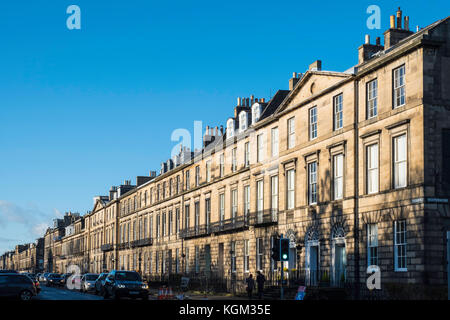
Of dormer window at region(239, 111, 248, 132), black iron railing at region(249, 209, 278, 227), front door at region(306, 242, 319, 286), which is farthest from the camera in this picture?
dormer window at region(239, 111, 248, 132)

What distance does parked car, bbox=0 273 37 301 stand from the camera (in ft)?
102

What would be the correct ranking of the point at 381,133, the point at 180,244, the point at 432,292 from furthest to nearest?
1. the point at 180,244
2. the point at 381,133
3. the point at 432,292

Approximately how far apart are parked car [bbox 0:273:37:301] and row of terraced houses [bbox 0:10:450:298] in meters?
15.4

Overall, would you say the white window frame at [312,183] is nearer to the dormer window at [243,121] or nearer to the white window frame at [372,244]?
the white window frame at [372,244]

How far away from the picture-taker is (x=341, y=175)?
36812mm

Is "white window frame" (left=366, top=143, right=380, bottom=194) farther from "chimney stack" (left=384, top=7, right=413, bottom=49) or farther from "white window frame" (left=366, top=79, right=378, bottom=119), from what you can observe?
"chimney stack" (left=384, top=7, right=413, bottom=49)

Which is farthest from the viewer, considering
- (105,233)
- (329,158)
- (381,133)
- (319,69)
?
(105,233)

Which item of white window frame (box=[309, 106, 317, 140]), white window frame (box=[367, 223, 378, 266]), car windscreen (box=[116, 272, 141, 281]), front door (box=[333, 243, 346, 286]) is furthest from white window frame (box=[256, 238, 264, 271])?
white window frame (box=[367, 223, 378, 266])

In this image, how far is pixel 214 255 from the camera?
54.9m

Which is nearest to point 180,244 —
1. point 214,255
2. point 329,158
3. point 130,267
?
point 214,255

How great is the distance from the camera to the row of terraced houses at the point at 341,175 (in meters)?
30.7

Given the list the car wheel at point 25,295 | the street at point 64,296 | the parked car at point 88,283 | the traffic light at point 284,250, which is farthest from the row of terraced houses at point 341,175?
the car wheel at point 25,295

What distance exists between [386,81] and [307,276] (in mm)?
12370

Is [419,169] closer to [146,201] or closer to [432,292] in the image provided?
[432,292]
